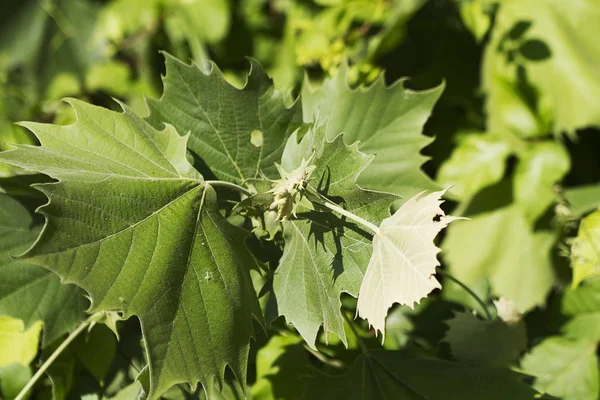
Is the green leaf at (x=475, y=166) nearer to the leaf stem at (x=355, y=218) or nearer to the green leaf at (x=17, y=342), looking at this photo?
the leaf stem at (x=355, y=218)

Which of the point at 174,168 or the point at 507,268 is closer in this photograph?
the point at 174,168

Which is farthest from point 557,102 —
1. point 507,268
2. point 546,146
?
point 507,268

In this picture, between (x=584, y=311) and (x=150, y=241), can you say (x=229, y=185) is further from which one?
(x=584, y=311)

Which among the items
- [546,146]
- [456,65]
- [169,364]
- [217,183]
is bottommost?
[546,146]

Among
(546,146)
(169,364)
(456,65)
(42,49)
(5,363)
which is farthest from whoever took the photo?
(42,49)

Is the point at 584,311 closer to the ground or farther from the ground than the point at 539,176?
closer to the ground

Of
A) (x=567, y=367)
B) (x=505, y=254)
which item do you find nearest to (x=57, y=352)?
(x=567, y=367)

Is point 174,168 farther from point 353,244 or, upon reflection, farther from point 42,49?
point 42,49

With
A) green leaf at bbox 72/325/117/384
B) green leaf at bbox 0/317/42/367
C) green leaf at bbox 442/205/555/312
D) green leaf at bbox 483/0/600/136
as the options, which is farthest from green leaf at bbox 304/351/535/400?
green leaf at bbox 483/0/600/136
